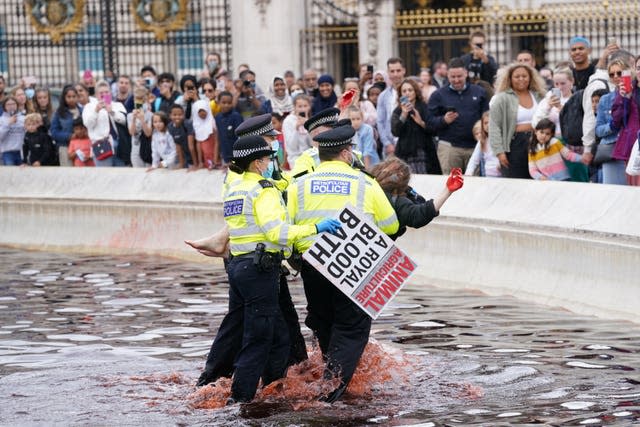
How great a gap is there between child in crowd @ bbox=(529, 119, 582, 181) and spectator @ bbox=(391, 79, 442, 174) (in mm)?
1804

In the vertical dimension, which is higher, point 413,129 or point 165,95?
point 165,95

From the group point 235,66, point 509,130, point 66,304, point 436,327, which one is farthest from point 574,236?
point 235,66

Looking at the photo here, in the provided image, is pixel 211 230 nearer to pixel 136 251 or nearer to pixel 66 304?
pixel 136 251

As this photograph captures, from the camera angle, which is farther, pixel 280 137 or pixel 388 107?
pixel 280 137

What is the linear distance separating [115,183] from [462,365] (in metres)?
→ 10.1

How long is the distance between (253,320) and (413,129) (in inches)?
314

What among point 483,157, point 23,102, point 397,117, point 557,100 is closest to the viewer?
point 557,100

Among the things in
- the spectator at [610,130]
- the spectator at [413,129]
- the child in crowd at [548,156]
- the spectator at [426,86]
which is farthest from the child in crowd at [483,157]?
the spectator at [426,86]

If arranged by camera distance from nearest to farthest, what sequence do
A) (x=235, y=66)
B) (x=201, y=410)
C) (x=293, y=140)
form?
(x=201, y=410) < (x=293, y=140) < (x=235, y=66)

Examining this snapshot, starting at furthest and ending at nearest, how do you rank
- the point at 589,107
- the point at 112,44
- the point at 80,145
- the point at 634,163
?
the point at 112,44 → the point at 80,145 → the point at 589,107 → the point at 634,163

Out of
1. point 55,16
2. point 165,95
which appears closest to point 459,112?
point 165,95

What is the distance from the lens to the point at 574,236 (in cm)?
1444

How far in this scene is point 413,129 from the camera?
1836 centimetres

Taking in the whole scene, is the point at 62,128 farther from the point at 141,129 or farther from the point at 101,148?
the point at 141,129
